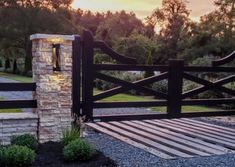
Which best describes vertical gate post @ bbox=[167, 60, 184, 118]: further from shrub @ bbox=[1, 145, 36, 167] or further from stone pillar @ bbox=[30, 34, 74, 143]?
shrub @ bbox=[1, 145, 36, 167]

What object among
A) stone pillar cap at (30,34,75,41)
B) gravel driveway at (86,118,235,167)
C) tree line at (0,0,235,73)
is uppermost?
tree line at (0,0,235,73)

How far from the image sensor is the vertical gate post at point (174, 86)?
809 centimetres

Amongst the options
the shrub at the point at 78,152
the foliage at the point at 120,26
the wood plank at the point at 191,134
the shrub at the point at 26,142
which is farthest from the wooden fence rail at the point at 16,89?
the foliage at the point at 120,26

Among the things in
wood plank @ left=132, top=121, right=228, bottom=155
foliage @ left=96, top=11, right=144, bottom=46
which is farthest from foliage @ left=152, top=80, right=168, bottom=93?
foliage @ left=96, top=11, right=144, bottom=46

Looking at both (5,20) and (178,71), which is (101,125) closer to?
(178,71)

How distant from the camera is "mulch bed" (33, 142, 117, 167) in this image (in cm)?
516

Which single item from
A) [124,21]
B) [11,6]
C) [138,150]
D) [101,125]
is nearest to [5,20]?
[11,6]

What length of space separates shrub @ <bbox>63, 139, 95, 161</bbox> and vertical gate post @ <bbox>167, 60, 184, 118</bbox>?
3.14 m

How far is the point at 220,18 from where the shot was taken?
2758 cm

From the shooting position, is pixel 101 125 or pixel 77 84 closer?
pixel 77 84

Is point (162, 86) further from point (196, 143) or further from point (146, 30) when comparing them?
point (146, 30)

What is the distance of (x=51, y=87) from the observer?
6.69m

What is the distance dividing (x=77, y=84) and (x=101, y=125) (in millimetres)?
1788

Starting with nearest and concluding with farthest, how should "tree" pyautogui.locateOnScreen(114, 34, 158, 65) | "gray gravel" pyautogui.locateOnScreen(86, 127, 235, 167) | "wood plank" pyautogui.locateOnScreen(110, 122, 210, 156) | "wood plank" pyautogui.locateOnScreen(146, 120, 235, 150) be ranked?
"gray gravel" pyautogui.locateOnScreen(86, 127, 235, 167) → "wood plank" pyautogui.locateOnScreen(110, 122, 210, 156) → "wood plank" pyautogui.locateOnScreen(146, 120, 235, 150) → "tree" pyautogui.locateOnScreen(114, 34, 158, 65)
